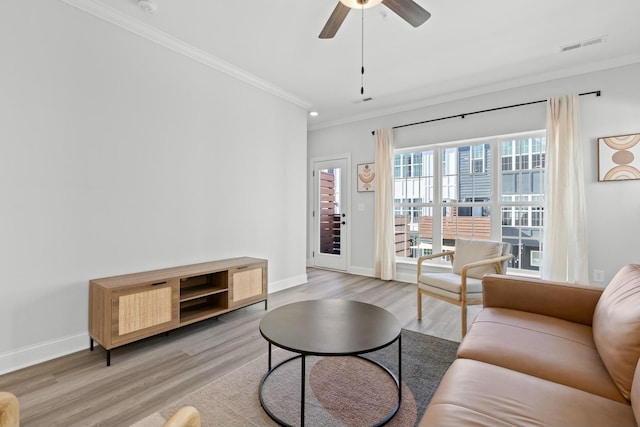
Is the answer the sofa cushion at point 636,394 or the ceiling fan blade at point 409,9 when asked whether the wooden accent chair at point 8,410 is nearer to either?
the sofa cushion at point 636,394

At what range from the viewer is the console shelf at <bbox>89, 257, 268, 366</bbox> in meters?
2.20

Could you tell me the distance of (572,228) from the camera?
3367 millimetres

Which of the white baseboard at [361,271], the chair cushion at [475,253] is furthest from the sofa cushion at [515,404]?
the white baseboard at [361,271]

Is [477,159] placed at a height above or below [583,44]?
below

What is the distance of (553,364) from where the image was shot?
130 centimetres

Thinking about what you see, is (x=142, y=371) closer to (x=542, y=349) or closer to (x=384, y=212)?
(x=542, y=349)

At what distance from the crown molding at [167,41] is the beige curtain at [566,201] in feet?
11.3

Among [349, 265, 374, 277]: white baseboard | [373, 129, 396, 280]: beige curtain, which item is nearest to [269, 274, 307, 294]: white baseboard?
[349, 265, 374, 277]: white baseboard

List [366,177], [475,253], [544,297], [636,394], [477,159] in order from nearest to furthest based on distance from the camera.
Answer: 1. [636,394]
2. [544,297]
3. [475,253]
4. [477,159]
5. [366,177]

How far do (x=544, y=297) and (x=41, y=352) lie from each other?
3.53m

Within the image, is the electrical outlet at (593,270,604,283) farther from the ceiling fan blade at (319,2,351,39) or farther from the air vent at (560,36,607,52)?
the ceiling fan blade at (319,2,351,39)

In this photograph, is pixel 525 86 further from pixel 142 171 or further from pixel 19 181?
pixel 19 181

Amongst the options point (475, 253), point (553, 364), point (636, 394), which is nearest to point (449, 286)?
point (475, 253)

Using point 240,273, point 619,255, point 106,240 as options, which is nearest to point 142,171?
point 106,240
